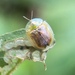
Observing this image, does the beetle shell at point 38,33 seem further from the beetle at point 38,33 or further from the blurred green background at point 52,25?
the blurred green background at point 52,25

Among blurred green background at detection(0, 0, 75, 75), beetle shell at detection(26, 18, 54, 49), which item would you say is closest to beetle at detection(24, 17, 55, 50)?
beetle shell at detection(26, 18, 54, 49)

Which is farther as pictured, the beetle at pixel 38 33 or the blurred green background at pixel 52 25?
the blurred green background at pixel 52 25

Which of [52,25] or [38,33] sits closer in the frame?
[38,33]

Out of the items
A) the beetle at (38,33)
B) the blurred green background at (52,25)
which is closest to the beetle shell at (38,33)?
the beetle at (38,33)

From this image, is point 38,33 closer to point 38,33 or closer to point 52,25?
point 38,33

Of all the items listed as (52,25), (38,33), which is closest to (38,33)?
(38,33)
